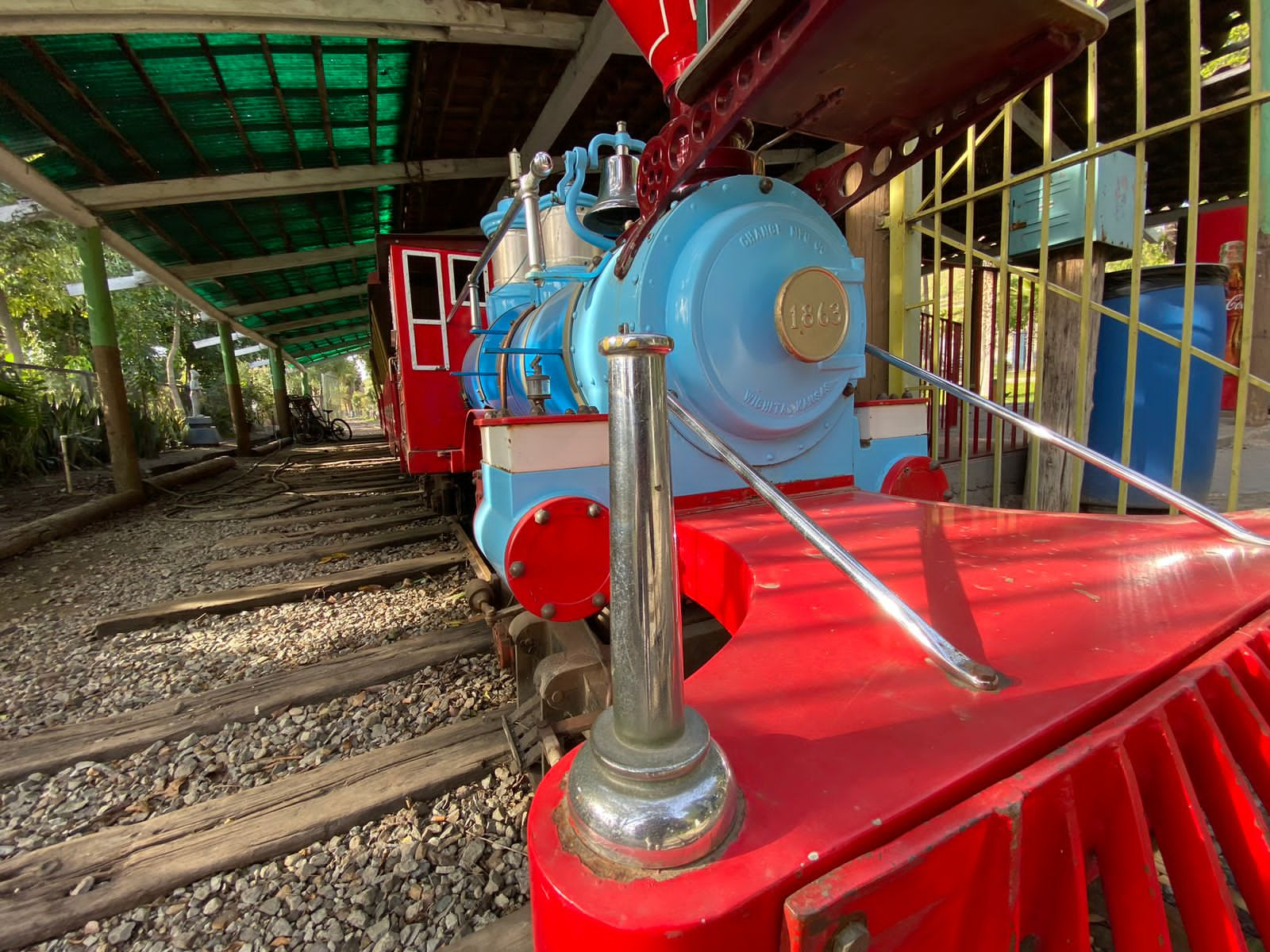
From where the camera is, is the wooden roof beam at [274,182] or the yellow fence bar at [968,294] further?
the wooden roof beam at [274,182]

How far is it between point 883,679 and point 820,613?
22cm

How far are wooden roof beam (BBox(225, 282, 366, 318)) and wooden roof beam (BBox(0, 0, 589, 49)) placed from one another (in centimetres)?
1044

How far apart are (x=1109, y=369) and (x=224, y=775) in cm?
466

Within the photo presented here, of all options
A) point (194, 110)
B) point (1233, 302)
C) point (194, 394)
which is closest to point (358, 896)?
point (194, 110)

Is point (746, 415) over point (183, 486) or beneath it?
over

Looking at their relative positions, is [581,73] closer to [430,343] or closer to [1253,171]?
[430,343]

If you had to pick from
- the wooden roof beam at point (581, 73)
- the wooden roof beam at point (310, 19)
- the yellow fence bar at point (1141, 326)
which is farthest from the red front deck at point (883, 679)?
the wooden roof beam at point (310, 19)

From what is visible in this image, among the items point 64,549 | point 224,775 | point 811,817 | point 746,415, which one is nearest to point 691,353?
point 746,415

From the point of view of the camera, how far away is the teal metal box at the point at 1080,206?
2795 mm

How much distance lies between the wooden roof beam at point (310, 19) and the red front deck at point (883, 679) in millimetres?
4943

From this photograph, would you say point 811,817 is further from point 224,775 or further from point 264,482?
point 264,482

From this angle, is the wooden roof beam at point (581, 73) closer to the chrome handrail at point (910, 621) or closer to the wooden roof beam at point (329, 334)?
the chrome handrail at point (910, 621)

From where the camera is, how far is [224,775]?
5.95 feet

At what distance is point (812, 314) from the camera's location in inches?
66.4
